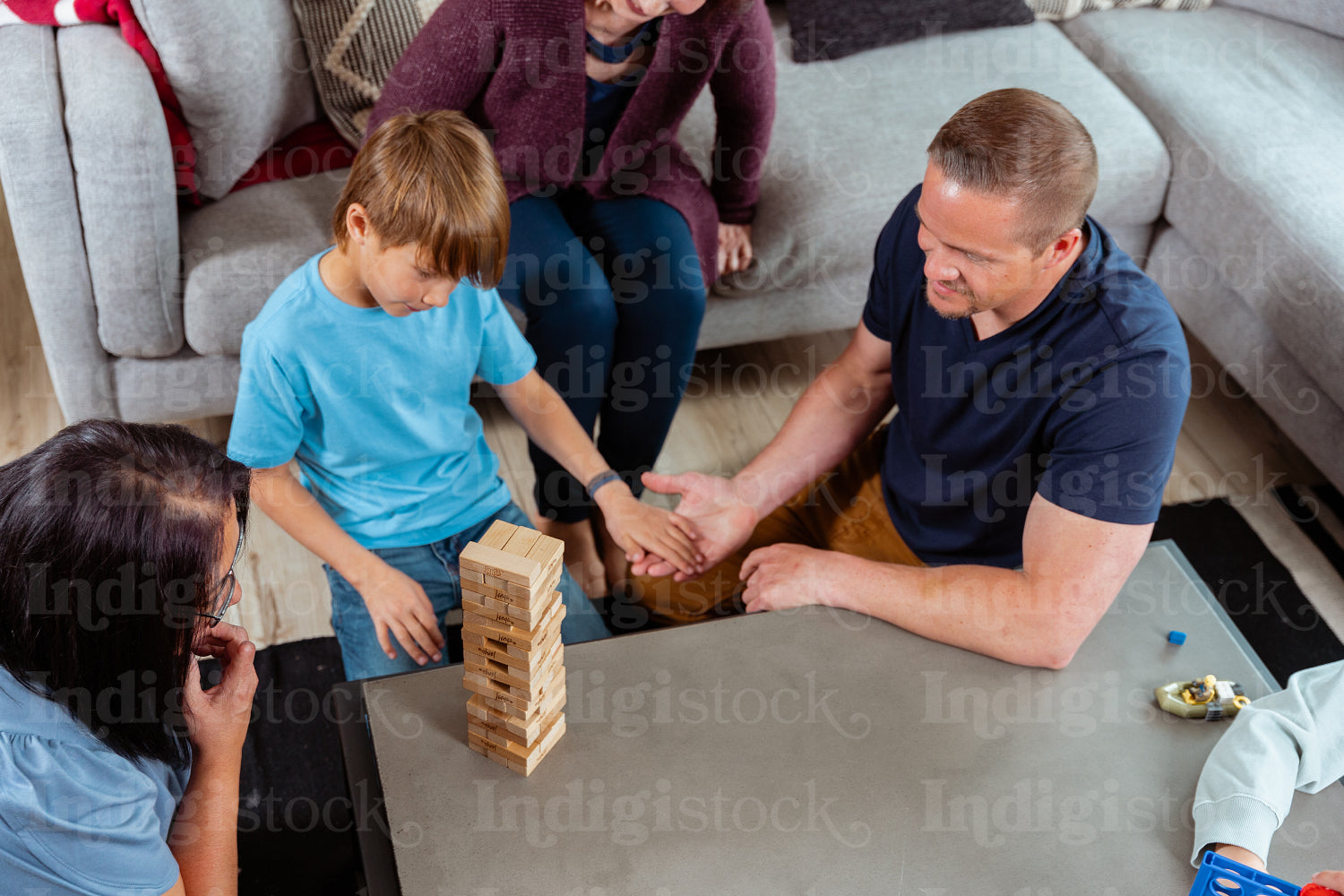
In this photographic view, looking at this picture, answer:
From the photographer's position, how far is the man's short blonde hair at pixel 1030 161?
1.20 metres

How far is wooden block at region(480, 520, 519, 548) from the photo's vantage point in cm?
96

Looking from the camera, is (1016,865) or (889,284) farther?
(889,284)

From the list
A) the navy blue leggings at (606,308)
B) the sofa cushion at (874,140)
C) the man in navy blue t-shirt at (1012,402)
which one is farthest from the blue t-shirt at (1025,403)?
the sofa cushion at (874,140)

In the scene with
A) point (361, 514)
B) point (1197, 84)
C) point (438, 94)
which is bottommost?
point (361, 514)

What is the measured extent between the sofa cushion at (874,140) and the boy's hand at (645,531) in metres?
0.71

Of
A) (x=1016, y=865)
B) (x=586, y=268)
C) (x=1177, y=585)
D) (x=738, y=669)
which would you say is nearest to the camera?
(x=1016, y=865)

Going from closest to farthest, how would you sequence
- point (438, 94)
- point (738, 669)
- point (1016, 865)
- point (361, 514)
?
point (1016, 865) < point (738, 669) < point (361, 514) < point (438, 94)

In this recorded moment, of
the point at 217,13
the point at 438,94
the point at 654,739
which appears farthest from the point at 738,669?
the point at 217,13

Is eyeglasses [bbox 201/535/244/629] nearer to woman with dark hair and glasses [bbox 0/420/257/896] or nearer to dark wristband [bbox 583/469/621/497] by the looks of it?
woman with dark hair and glasses [bbox 0/420/257/896]

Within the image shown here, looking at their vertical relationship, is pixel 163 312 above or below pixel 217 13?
below

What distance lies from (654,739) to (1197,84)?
1.86 m

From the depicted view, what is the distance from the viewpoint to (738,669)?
117 centimetres

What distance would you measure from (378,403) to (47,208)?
686 millimetres

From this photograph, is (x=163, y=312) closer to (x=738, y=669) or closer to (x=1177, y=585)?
(x=738, y=669)
